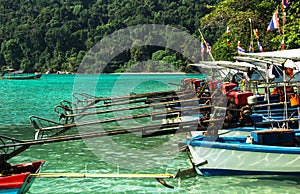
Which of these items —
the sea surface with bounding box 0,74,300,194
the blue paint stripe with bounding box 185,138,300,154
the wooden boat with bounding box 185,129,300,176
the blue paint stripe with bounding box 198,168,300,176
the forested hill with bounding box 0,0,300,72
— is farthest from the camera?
the forested hill with bounding box 0,0,300,72

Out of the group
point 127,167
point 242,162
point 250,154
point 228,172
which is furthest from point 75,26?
point 250,154

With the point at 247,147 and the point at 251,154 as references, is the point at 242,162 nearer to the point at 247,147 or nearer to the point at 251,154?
the point at 251,154

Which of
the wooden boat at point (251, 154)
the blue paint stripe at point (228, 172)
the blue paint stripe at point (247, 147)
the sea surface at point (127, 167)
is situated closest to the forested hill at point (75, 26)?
the sea surface at point (127, 167)

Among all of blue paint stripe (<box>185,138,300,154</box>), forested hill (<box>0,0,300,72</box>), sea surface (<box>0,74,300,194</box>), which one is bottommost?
sea surface (<box>0,74,300,194</box>)

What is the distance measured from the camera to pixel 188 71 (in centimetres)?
10856

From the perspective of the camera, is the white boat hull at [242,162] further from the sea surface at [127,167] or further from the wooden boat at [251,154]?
the sea surface at [127,167]

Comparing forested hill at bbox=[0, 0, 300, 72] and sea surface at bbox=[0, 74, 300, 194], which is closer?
sea surface at bbox=[0, 74, 300, 194]

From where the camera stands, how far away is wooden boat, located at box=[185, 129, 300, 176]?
10883mm

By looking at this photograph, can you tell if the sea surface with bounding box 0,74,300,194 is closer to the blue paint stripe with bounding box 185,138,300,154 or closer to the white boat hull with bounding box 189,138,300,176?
the white boat hull with bounding box 189,138,300,176

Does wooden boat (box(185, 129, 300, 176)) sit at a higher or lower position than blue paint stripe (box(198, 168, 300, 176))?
higher

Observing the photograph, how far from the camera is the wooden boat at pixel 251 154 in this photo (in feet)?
35.7

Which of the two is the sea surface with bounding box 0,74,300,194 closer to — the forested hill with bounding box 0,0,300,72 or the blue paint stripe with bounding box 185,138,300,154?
the blue paint stripe with bounding box 185,138,300,154

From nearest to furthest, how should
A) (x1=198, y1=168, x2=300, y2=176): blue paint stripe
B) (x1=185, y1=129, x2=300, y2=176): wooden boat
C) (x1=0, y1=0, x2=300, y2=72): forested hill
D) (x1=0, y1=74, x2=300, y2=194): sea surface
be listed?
(x1=185, y1=129, x2=300, y2=176): wooden boat, (x1=0, y1=74, x2=300, y2=194): sea surface, (x1=198, y1=168, x2=300, y2=176): blue paint stripe, (x1=0, y1=0, x2=300, y2=72): forested hill

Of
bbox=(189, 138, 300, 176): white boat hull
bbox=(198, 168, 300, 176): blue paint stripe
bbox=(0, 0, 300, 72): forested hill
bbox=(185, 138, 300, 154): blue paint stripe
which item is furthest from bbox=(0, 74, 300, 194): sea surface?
bbox=(0, 0, 300, 72): forested hill
